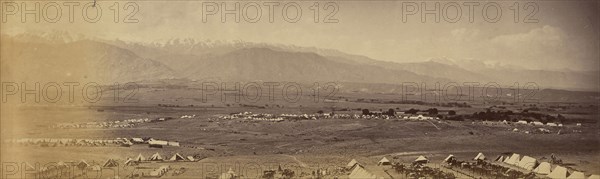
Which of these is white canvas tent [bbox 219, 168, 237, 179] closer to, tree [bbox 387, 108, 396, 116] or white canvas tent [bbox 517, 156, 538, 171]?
tree [bbox 387, 108, 396, 116]

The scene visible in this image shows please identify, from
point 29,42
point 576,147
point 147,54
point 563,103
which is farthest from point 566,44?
point 29,42

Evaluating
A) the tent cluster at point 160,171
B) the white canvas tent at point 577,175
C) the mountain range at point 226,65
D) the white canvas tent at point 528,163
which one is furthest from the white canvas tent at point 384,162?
the tent cluster at point 160,171

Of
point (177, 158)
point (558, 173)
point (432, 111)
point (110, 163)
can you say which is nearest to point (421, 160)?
point (432, 111)

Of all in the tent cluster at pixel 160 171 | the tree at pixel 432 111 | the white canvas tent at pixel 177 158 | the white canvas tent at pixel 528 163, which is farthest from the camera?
the tree at pixel 432 111

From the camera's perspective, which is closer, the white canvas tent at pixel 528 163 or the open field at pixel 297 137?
the open field at pixel 297 137

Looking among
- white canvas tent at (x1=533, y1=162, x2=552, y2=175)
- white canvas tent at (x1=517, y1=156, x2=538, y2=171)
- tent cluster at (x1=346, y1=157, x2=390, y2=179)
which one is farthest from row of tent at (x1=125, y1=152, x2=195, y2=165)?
white canvas tent at (x1=533, y1=162, x2=552, y2=175)

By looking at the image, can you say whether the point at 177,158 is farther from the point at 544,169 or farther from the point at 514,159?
the point at 544,169

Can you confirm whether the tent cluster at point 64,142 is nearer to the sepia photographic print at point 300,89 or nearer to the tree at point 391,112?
the sepia photographic print at point 300,89
